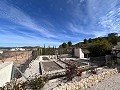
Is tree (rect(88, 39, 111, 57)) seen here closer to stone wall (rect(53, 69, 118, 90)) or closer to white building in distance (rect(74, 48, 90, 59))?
white building in distance (rect(74, 48, 90, 59))

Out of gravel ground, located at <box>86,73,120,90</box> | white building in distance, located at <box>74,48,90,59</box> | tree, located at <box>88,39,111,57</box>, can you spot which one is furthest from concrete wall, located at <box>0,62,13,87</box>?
white building in distance, located at <box>74,48,90,59</box>

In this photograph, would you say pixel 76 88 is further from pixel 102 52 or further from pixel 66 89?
pixel 102 52

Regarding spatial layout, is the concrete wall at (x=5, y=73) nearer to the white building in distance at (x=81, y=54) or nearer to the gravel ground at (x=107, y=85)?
the gravel ground at (x=107, y=85)

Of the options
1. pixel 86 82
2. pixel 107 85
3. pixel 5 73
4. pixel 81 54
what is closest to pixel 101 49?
pixel 81 54

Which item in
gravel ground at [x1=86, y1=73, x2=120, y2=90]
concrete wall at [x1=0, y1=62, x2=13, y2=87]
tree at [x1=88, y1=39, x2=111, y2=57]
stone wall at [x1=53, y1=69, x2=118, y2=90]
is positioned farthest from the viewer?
tree at [x1=88, y1=39, x2=111, y2=57]

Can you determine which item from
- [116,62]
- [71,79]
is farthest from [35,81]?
[116,62]

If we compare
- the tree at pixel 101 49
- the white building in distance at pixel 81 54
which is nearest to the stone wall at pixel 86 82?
the tree at pixel 101 49

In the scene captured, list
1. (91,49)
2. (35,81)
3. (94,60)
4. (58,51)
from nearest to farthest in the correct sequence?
(35,81) → (94,60) → (91,49) → (58,51)

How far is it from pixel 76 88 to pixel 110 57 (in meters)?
11.8

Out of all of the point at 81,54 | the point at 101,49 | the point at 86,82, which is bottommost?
the point at 86,82

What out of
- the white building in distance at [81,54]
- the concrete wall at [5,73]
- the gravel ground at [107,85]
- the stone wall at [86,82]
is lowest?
the gravel ground at [107,85]

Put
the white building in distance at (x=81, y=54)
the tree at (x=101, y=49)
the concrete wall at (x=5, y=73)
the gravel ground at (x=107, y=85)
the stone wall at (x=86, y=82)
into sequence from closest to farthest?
the concrete wall at (x=5, y=73) < the stone wall at (x=86, y=82) < the gravel ground at (x=107, y=85) < the tree at (x=101, y=49) < the white building in distance at (x=81, y=54)

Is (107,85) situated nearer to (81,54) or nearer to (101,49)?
(101,49)

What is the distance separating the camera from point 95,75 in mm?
12258
